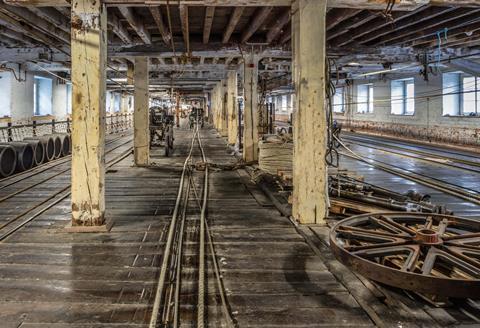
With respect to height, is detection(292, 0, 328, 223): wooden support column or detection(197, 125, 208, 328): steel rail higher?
A: detection(292, 0, 328, 223): wooden support column

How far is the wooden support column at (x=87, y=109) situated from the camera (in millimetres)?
4637

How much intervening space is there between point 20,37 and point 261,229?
7451 mm

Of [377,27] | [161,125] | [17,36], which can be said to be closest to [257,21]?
[377,27]

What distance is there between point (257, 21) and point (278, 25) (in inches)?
21.7

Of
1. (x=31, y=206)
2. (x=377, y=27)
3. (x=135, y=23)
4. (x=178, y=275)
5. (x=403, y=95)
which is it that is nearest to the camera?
(x=178, y=275)

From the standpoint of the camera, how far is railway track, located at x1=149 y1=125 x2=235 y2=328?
8.68 feet

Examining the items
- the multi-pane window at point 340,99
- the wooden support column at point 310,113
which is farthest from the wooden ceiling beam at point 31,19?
the multi-pane window at point 340,99

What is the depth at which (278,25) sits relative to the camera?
780cm

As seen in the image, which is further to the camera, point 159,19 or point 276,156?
point 276,156

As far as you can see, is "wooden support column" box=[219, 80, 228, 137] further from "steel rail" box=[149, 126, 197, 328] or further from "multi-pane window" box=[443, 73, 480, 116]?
"steel rail" box=[149, 126, 197, 328]

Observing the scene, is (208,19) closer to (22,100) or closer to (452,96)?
(22,100)

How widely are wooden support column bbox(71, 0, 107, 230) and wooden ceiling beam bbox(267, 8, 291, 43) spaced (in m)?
3.52

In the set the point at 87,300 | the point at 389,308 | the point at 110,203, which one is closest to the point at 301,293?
the point at 389,308

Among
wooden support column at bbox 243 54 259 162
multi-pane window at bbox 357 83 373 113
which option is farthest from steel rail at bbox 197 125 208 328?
multi-pane window at bbox 357 83 373 113
